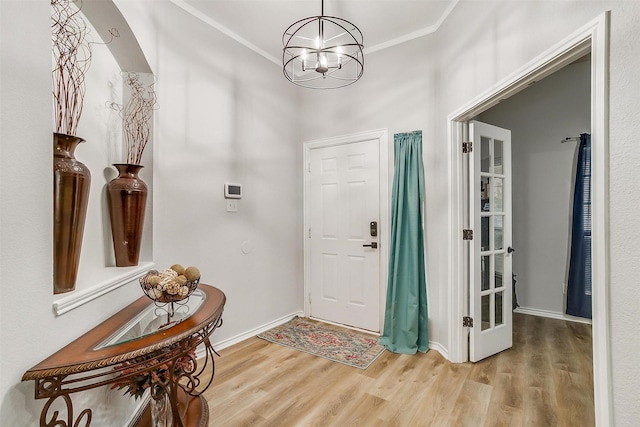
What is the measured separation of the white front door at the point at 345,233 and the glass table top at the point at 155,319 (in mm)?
1942

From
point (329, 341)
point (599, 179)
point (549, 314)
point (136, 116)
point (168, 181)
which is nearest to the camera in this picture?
point (599, 179)

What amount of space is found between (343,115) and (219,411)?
2.93 m

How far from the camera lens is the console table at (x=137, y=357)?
89cm

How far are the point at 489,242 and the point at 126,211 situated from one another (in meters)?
2.74

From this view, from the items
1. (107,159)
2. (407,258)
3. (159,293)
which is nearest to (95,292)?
(159,293)

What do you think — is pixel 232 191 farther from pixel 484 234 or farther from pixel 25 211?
pixel 484 234

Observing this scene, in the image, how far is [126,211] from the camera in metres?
1.68

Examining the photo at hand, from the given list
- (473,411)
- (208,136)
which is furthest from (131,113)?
(473,411)

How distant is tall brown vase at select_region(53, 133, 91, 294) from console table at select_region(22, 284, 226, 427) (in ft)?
0.85

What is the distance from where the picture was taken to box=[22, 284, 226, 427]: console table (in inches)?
35.2

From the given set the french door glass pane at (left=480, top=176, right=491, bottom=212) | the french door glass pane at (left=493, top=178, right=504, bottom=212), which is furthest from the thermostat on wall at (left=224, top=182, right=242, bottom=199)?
the french door glass pane at (left=493, top=178, right=504, bottom=212)

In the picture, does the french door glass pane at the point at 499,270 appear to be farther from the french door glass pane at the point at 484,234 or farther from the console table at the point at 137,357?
the console table at the point at 137,357

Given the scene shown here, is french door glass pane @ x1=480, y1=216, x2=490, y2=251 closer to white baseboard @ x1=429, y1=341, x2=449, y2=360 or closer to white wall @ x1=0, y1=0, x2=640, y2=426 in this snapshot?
white wall @ x1=0, y1=0, x2=640, y2=426

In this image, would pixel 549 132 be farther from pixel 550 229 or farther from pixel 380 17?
pixel 380 17
